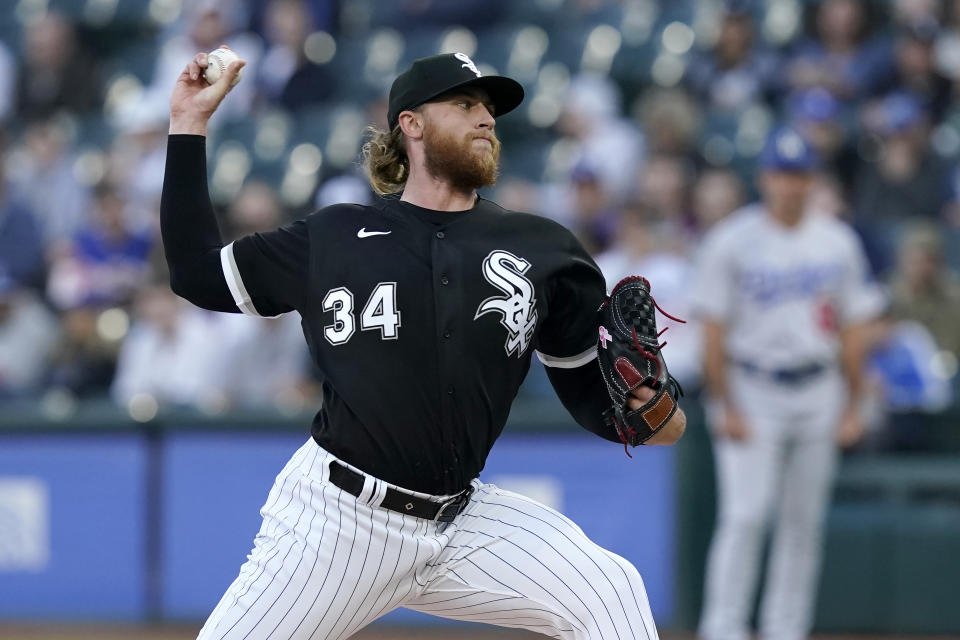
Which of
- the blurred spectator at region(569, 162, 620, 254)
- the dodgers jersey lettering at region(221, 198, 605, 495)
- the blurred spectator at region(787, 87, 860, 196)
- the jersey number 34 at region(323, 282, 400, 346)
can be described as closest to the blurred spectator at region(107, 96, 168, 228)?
the blurred spectator at region(569, 162, 620, 254)

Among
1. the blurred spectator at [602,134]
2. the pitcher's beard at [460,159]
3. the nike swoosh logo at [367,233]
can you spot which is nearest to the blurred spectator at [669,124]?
the blurred spectator at [602,134]

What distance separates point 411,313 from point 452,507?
0.49m

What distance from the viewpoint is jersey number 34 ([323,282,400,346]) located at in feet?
11.3

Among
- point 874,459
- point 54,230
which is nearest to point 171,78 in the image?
point 54,230

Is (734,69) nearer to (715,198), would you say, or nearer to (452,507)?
(715,198)

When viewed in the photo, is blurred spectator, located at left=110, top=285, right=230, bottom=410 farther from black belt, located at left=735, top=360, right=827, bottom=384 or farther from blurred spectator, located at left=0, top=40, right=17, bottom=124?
blurred spectator, located at left=0, top=40, right=17, bottom=124

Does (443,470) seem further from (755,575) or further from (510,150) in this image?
(510,150)

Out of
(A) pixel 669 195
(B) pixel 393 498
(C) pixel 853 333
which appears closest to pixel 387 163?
(B) pixel 393 498

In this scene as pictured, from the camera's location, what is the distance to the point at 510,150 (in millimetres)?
9953

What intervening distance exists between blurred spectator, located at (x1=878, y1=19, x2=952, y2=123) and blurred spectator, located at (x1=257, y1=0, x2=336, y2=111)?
13.0 feet

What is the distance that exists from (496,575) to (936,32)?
6705 millimetres

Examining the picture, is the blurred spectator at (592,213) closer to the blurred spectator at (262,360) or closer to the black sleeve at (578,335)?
the blurred spectator at (262,360)

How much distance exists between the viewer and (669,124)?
8.88 metres

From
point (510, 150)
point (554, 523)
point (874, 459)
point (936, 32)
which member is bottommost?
point (874, 459)
